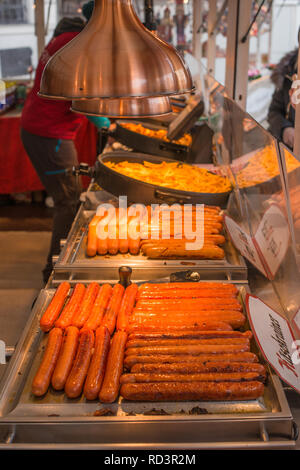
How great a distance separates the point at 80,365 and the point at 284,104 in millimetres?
4747

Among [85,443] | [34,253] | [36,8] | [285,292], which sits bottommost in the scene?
[34,253]

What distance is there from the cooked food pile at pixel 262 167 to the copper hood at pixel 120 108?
569 mm

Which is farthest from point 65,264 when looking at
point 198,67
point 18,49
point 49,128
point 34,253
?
point 18,49

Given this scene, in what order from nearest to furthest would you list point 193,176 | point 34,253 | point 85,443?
point 85,443
point 193,176
point 34,253

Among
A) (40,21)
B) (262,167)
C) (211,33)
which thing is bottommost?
(262,167)

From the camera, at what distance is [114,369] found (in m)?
1.99

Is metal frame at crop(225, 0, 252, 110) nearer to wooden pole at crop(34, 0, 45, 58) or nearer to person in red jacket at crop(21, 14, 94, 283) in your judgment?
person in red jacket at crop(21, 14, 94, 283)

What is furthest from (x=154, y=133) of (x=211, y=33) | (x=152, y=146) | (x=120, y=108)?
(x=120, y=108)

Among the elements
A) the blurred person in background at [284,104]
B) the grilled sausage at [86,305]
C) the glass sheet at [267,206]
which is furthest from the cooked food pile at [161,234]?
the blurred person in background at [284,104]

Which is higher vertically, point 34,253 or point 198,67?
point 198,67

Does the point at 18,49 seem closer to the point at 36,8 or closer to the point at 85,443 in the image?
the point at 36,8

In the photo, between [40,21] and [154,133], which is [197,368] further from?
[40,21]

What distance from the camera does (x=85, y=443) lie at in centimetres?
172

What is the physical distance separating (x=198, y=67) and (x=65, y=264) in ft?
17.7
